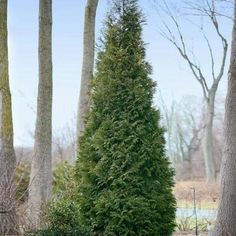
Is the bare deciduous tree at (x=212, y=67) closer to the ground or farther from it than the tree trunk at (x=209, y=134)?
farther from it

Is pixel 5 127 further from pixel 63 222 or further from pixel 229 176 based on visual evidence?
pixel 229 176

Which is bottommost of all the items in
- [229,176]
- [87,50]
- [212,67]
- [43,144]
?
[229,176]

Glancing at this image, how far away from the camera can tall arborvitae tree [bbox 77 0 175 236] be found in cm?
639

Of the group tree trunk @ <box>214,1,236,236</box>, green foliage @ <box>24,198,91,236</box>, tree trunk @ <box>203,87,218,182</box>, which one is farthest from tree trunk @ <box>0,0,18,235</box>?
tree trunk @ <box>203,87,218,182</box>

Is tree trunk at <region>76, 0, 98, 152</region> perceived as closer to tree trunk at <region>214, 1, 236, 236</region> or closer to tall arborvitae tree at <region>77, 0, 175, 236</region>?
tall arborvitae tree at <region>77, 0, 175, 236</region>

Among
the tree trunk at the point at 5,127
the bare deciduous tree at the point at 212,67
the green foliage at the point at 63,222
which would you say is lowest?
the green foliage at the point at 63,222

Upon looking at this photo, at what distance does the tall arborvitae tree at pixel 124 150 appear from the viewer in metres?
6.39

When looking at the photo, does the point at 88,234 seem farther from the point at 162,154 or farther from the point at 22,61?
the point at 22,61


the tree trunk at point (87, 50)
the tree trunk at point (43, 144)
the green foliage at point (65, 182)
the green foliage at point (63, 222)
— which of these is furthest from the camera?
the tree trunk at point (87, 50)

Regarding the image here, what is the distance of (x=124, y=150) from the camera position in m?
6.50

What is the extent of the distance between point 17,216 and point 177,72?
15.5 meters

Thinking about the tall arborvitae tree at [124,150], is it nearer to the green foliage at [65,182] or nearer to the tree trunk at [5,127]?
the green foliage at [65,182]

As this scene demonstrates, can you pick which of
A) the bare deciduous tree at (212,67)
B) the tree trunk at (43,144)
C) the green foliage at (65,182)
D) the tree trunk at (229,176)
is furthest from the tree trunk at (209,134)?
the tree trunk at (229,176)

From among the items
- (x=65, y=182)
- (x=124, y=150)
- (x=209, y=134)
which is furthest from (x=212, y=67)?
(x=124, y=150)
